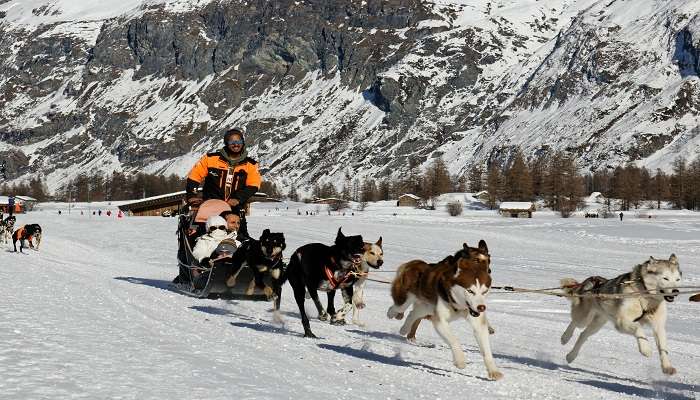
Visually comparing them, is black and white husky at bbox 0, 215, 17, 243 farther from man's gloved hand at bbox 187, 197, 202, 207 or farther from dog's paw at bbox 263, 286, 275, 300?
dog's paw at bbox 263, 286, 275, 300

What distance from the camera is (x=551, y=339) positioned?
A: 1012 centimetres

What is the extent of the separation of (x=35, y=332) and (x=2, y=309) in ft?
5.72

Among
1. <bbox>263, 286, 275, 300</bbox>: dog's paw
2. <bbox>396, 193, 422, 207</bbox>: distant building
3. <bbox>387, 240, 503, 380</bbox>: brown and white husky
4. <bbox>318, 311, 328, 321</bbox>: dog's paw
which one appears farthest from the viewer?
<bbox>396, 193, 422, 207</bbox>: distant building

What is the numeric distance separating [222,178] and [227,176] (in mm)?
103

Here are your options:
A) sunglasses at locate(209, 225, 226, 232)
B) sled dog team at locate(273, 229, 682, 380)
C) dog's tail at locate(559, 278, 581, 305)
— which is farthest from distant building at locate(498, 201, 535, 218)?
sled dog team at locate(273, 229, 682, 380)

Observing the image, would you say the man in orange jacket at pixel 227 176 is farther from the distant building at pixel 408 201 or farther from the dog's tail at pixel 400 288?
the distant building at pixel 408 201

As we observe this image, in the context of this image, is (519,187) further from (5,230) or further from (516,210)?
(5,230)

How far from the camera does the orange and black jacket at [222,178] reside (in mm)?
13203

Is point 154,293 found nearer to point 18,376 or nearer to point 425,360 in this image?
point 425,360

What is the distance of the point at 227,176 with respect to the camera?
521 inches

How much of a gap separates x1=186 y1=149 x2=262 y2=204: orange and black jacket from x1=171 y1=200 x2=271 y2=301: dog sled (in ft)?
1.30

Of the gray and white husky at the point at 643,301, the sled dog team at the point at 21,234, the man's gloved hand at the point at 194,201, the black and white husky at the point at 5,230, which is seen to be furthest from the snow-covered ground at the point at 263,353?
the black and white husky at the point at 5,230

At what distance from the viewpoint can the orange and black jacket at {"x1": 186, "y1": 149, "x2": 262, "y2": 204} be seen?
13203 mm

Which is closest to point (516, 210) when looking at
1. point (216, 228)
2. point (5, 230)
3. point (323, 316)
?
point (5, 230)
